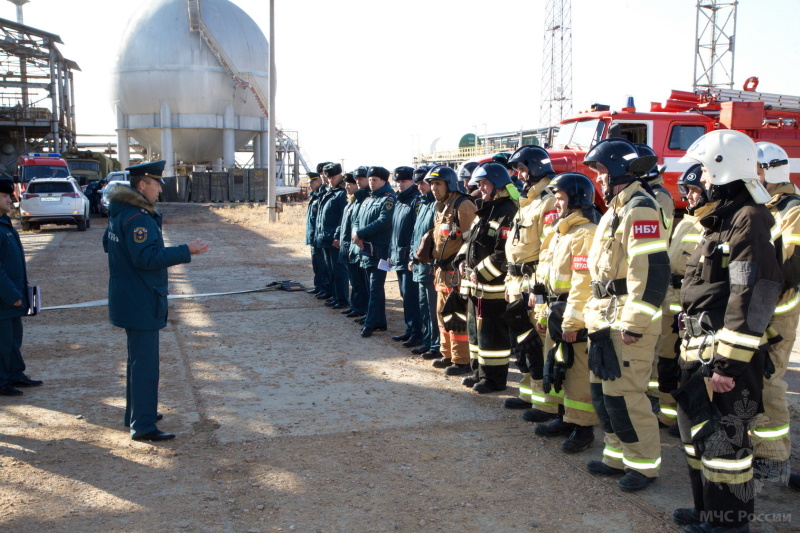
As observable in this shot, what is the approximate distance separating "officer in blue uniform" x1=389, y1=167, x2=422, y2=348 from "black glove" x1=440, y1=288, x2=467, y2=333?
111 cm

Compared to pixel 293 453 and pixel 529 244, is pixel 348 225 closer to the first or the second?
pixel 529 244

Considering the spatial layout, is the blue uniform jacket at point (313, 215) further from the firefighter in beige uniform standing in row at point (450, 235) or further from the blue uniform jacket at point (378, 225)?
the firefighter in beige uniform standing in row at point (450, 235)

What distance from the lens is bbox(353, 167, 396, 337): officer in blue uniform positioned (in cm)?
865

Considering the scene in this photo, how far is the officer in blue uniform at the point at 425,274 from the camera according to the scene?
24.6 feet

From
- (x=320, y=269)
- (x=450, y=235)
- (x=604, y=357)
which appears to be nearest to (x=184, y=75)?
(x=320, y=269)

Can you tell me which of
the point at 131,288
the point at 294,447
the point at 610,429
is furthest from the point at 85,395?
the point at 610,429

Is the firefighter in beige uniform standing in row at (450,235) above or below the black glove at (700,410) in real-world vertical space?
above

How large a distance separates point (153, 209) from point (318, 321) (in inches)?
175

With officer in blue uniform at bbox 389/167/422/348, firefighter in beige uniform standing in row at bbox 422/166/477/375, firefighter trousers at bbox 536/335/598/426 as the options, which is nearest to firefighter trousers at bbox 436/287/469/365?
firefighter in beige uniform standing in row at bbox 422/166/477/375

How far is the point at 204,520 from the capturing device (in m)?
3.96

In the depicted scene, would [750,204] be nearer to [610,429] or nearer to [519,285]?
[610,429]

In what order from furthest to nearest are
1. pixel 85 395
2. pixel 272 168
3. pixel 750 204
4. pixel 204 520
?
1. pixel 272 168
2. pixel 85 395
3. pixel 204 520
4. pixel 750 204

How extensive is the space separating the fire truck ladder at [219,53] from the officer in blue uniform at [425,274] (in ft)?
128

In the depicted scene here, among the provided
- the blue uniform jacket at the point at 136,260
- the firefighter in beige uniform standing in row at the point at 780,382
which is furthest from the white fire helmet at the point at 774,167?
the blue uniform jacket at the point at 136,260
